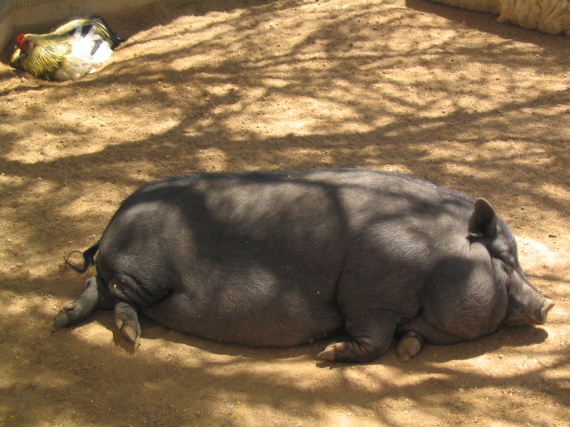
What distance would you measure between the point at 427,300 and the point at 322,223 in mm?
741

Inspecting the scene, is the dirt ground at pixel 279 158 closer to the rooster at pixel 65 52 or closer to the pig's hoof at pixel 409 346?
the pig's hoof at pixel 409 346

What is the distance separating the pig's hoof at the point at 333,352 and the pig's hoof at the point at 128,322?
106cm

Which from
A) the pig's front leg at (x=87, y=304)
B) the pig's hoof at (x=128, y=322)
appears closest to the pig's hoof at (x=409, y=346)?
the pig's hoof at (x=128, y=322)

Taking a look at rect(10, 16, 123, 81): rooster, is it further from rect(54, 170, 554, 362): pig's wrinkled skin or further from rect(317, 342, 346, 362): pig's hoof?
rect(317, 342, 346, 362): pig's hoof

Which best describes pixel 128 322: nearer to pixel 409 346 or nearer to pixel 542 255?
pixel 409 346

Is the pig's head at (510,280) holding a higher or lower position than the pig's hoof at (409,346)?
higher

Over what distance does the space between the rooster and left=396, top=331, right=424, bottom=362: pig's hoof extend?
495 cm

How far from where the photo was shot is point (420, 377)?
12.8 feet

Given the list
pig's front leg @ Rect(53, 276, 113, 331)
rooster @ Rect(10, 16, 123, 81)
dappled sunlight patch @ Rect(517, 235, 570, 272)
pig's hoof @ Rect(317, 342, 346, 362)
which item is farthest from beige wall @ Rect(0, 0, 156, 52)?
dappled sunlight patch @ Rect(517, 235, 570, 272)

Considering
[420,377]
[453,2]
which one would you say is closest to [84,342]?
[420,377]

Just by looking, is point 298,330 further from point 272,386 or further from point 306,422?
point 306,422

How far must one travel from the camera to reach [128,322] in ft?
13.8

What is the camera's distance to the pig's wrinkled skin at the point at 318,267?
159 inches

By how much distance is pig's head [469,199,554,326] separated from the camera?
4.12 metres
